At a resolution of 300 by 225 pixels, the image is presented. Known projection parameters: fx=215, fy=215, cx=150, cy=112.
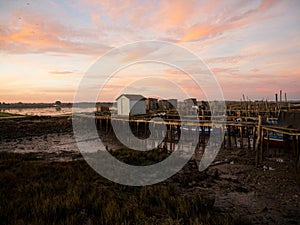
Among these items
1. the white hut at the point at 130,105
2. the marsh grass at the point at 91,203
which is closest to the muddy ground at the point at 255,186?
the marsh grass at the point at 91,203

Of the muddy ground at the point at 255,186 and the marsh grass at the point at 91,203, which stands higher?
the marsh grass at the point at 91,203

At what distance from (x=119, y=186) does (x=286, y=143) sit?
46.9ft

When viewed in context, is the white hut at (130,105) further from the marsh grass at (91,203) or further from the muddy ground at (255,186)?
the marsh grass at (91,203)

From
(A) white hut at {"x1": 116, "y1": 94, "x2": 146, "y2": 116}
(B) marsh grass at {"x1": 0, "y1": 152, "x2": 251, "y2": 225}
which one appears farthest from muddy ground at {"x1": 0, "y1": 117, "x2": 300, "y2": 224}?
(A) white hut at {"x1": 116, "y1": 94, "x2": 146, "y2": 116}

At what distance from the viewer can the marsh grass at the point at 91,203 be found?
22.1ft

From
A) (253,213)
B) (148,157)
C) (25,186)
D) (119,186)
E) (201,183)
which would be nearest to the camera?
(253,213)

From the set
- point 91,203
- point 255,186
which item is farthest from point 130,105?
point 91,203

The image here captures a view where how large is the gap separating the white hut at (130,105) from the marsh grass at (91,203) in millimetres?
27654

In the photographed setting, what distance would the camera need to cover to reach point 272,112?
84.9ft

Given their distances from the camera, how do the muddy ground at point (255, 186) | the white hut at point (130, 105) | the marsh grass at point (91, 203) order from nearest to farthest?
1. the marsh grass at point (91, 203)
2. the muddy ground at point (255, 186)
3. the white hut at point (130, 105)

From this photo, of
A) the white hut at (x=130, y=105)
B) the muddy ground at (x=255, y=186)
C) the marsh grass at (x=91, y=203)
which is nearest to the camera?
the marsh grass at (x=91, y=203)

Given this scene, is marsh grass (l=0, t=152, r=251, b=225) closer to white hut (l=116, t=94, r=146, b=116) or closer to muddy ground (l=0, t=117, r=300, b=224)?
muddy ground (l=0, t=117, r=300, b=224)

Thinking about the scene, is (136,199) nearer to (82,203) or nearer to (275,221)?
(82,203)

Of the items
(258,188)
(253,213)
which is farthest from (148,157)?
(253,213)
